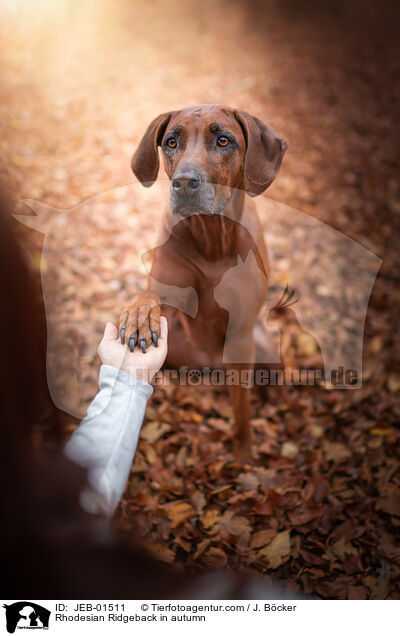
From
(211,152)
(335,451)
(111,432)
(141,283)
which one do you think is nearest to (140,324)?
(111,432)

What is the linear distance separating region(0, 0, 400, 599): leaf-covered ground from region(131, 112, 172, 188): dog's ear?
51cm

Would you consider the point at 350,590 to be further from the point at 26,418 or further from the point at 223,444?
the point at 26,418

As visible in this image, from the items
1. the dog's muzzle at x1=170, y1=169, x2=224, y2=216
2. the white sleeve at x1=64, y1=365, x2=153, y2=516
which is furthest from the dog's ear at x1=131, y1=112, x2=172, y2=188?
the white sleeve at x1=64, y1=365, x2=153, y2=516

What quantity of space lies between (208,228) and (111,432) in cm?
94

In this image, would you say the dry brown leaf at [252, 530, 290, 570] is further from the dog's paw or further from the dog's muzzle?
the dog's muzzle

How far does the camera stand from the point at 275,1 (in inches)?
155

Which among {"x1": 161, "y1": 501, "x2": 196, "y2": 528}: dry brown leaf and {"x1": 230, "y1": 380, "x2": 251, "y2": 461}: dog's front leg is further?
{"x1": 230, "y1": 380, "x2": 251, "y2": 461}: dog's front leg

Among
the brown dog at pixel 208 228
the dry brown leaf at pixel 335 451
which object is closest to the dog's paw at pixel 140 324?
the brown dog at pixel 208 228
